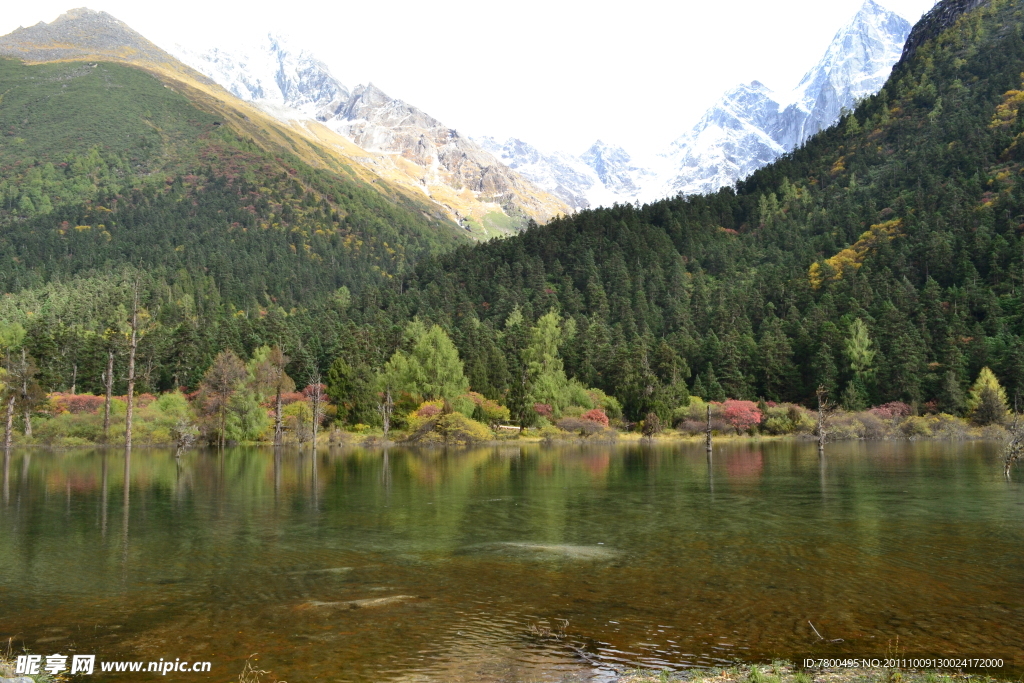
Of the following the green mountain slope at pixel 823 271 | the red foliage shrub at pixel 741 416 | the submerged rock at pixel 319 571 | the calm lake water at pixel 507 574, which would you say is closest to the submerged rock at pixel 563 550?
the calm lake water at pixel 507 574

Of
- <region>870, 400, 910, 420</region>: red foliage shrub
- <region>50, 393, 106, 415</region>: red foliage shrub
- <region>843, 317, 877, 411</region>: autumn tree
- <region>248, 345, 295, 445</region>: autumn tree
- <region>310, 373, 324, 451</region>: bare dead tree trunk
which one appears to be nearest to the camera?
<region>310, 373, 324, 451</region>: bare dead tree trunk

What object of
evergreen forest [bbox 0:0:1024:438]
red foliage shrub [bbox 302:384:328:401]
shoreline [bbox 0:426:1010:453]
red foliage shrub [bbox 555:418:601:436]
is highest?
evergreen forest [bbox 0:0:1024:438]

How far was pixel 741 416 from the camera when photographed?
358 feet

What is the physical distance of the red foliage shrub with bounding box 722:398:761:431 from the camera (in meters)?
109

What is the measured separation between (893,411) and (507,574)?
337 feet

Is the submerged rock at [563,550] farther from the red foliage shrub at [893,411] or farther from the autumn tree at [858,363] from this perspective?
the autumn tree at [858,363]

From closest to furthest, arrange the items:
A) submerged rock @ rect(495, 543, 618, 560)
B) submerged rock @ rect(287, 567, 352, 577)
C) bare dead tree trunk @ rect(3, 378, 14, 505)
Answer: submerged rock @ rect(287, 567, 352, 577) < submerged rock @ rect(495, 543, 618, 560) < bare dead tree trunk @ rect(3, 378, 14, 505)

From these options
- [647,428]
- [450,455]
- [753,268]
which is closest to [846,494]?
[450,455]

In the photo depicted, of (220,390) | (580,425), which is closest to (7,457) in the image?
(220,390)

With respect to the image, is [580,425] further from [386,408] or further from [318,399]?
[318,399]

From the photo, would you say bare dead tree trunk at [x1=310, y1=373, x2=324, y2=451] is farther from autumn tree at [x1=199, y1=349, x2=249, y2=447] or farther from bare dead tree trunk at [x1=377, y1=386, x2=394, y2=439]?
Result: autumn tree at [x1=199, y1=349, x2=249, y2=447]

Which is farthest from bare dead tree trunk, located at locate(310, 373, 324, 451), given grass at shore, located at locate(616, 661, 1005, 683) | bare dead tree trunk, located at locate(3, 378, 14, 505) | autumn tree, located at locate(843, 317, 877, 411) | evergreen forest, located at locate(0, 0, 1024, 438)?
grass at shore, located at locate(616, 661, 1005, 683)

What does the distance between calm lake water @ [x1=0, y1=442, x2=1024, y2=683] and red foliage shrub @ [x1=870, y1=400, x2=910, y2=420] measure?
6471 cm

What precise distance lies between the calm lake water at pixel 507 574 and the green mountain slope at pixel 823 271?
72846 millimetres
